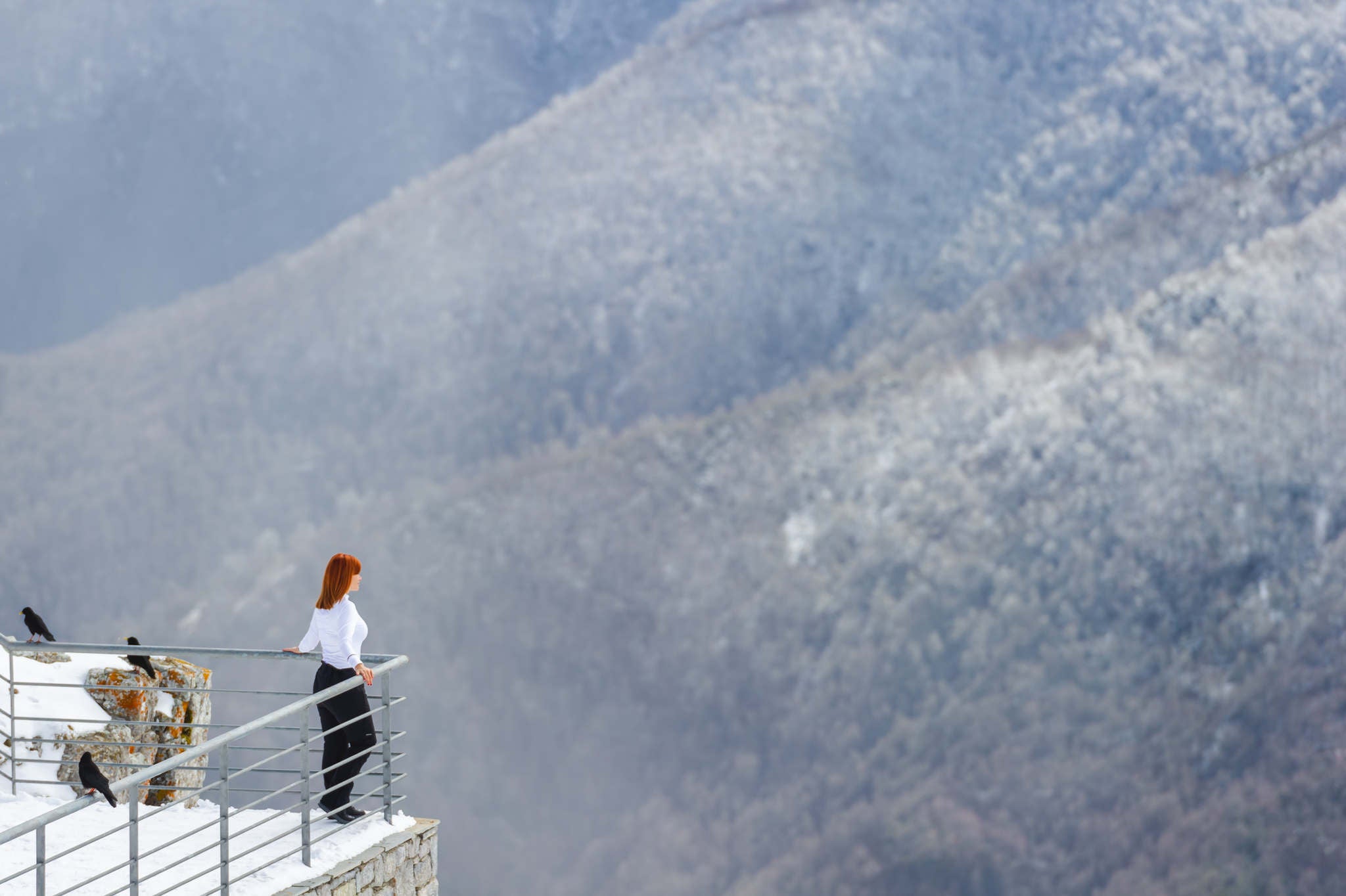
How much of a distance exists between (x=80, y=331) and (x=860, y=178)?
51648 millimetres

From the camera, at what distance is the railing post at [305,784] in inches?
289

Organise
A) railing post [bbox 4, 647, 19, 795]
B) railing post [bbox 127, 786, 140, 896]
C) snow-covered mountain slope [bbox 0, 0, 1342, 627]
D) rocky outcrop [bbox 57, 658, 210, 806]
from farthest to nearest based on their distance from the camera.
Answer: snow-covered mountain slope [bbox 0, 0, 1342, 627], rocky outcrop [bbox 57, 658, 210, 806], railing post [bbox 4, 647, 19, 795], railing post [bbox 127, 786, 140, 896]

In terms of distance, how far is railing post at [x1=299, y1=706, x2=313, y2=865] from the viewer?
24.1 feet

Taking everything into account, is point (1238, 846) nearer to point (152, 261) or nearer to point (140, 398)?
point (140, 398)

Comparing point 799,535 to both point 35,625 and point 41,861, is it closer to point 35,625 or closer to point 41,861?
point 35,625

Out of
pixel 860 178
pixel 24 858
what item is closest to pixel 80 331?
pixel 860 178

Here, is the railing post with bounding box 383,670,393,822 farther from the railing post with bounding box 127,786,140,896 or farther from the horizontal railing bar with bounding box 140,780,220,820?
the railing post with bounding box 127,786,140,896

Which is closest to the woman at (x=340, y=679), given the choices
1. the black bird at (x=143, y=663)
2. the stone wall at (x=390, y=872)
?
the stone wall at (x=390, y=872)

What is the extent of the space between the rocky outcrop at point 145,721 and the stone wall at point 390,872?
176 cm

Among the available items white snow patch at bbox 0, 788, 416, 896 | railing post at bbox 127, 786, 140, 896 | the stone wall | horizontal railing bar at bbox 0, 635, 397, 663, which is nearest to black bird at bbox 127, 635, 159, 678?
horizontal railing bar at bbox 0, 635, 397, 663

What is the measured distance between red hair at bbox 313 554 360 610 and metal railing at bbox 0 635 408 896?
1.14ft

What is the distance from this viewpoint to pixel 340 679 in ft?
26.8

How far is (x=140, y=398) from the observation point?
237 ft

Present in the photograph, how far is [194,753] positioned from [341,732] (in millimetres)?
1649
